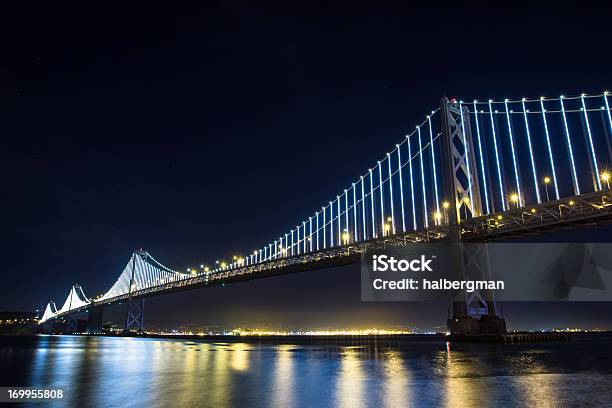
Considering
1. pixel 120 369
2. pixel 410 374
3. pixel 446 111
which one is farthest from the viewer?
pixel 446 111

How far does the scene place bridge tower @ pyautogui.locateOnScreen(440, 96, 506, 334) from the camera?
33.5 metres

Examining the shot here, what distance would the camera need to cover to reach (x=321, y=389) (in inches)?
454

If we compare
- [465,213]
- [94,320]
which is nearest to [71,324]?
[94,320]

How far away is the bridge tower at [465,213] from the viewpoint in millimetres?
33469

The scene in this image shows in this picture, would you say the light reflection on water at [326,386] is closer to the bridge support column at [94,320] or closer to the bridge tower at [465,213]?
the bridge tower at [465,213]

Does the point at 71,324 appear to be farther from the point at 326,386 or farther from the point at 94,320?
the point at 326,386

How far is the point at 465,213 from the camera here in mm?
36656

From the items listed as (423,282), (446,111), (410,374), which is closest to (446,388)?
(410,374)

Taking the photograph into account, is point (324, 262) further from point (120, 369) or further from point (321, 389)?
point (321, 389)

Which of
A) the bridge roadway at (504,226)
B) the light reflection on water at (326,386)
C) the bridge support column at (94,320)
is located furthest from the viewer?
the bridge support column at (94,320)

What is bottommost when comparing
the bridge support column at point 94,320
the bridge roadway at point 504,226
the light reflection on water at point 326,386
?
the light reflection on water at point 326,386

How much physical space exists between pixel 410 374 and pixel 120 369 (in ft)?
36.2

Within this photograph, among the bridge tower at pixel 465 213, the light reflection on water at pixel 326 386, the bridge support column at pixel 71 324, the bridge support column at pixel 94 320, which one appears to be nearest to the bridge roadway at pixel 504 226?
the bridge tower at pixel 465 213

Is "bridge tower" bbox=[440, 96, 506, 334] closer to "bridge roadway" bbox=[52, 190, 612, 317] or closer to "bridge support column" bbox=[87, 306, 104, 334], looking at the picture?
"bridge roadway" bbox=[52, 190, 612, 317]
